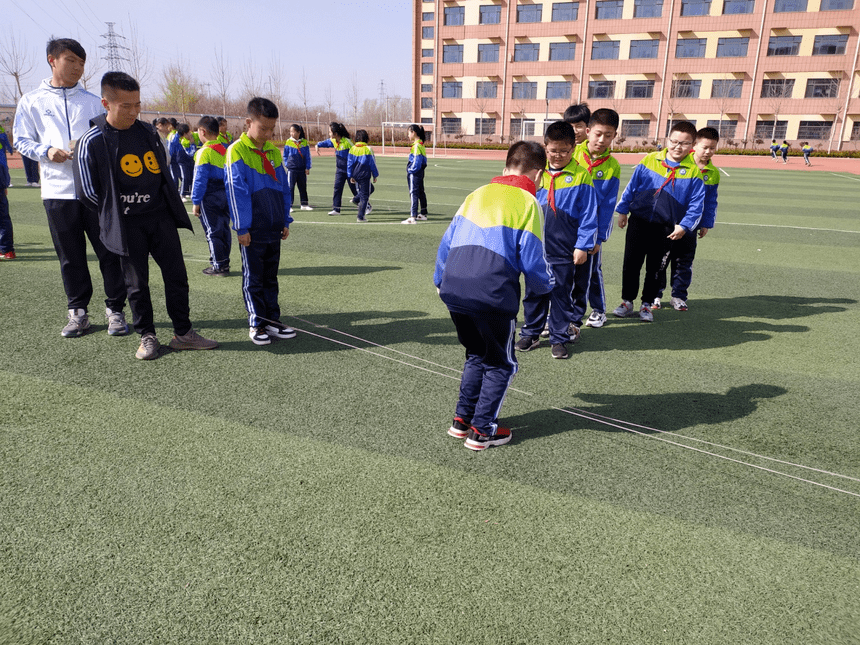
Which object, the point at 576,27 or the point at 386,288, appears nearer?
the point at 386,288

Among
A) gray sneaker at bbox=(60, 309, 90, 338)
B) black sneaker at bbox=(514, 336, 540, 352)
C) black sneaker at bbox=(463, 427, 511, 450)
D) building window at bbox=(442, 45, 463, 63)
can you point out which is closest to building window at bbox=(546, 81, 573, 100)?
building window at bbox=(442, 45, 463, 63)

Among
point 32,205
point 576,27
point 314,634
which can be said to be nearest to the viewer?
point 314,634

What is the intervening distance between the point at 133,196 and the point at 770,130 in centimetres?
5857

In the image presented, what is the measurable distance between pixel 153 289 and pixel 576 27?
57.6 m

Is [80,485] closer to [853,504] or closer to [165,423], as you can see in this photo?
[165,423]

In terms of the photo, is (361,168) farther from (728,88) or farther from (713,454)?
(728,88)

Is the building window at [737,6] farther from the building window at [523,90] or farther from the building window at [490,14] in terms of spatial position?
the building window at [490,14]

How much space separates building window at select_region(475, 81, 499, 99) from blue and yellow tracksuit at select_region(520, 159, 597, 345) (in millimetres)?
59114

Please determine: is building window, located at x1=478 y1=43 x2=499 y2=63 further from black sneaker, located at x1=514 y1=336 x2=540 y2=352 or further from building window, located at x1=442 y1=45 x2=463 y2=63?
black sneaker, located at x1=514 y1=336 x2=540 y2=352

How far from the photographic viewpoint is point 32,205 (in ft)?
45.7

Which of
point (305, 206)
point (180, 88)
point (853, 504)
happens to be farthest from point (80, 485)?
point (180, 88)

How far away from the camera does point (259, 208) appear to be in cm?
507

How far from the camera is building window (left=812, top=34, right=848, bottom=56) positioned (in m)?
47.6

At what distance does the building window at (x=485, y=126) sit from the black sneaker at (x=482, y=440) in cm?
6039
